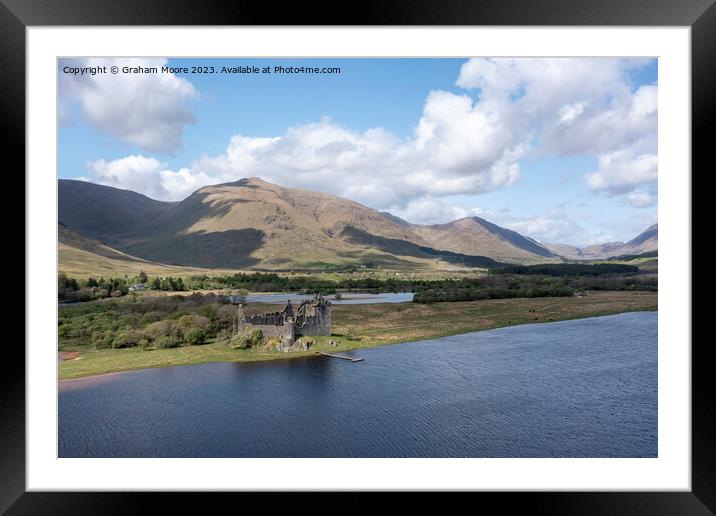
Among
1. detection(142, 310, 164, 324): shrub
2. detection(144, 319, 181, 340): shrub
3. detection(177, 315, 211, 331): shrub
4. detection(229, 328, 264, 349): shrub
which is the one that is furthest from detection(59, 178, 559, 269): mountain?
detection(229, 328, 264, 349): shrub

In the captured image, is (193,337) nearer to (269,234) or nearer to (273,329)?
(273,329)

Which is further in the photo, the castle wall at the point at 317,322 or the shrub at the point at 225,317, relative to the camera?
the shrub at the point at 225,317

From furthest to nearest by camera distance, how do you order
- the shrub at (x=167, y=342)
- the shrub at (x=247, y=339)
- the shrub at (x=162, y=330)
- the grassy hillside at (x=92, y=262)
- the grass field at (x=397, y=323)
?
1. the grassy hillside at (x=92, y=262)
2. the shrub at (x=162, y=330)
3. the shrub at (x=167, y=342)
4. the shrub at (x=247, y=339)
5. the grass field at (x=397, y=323)

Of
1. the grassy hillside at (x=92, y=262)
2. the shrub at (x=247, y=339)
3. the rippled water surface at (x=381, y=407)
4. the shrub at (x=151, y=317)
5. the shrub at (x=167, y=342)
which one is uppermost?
the grassy hillside at (x=92, y=262)

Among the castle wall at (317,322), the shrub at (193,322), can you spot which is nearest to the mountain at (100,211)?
the shrub at (193,322)

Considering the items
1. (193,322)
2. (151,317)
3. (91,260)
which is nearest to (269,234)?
(91,260)

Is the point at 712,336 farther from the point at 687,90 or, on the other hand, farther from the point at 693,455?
the point at 687,90

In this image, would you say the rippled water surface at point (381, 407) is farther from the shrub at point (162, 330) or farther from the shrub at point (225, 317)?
the shrub at point (225, 317)
